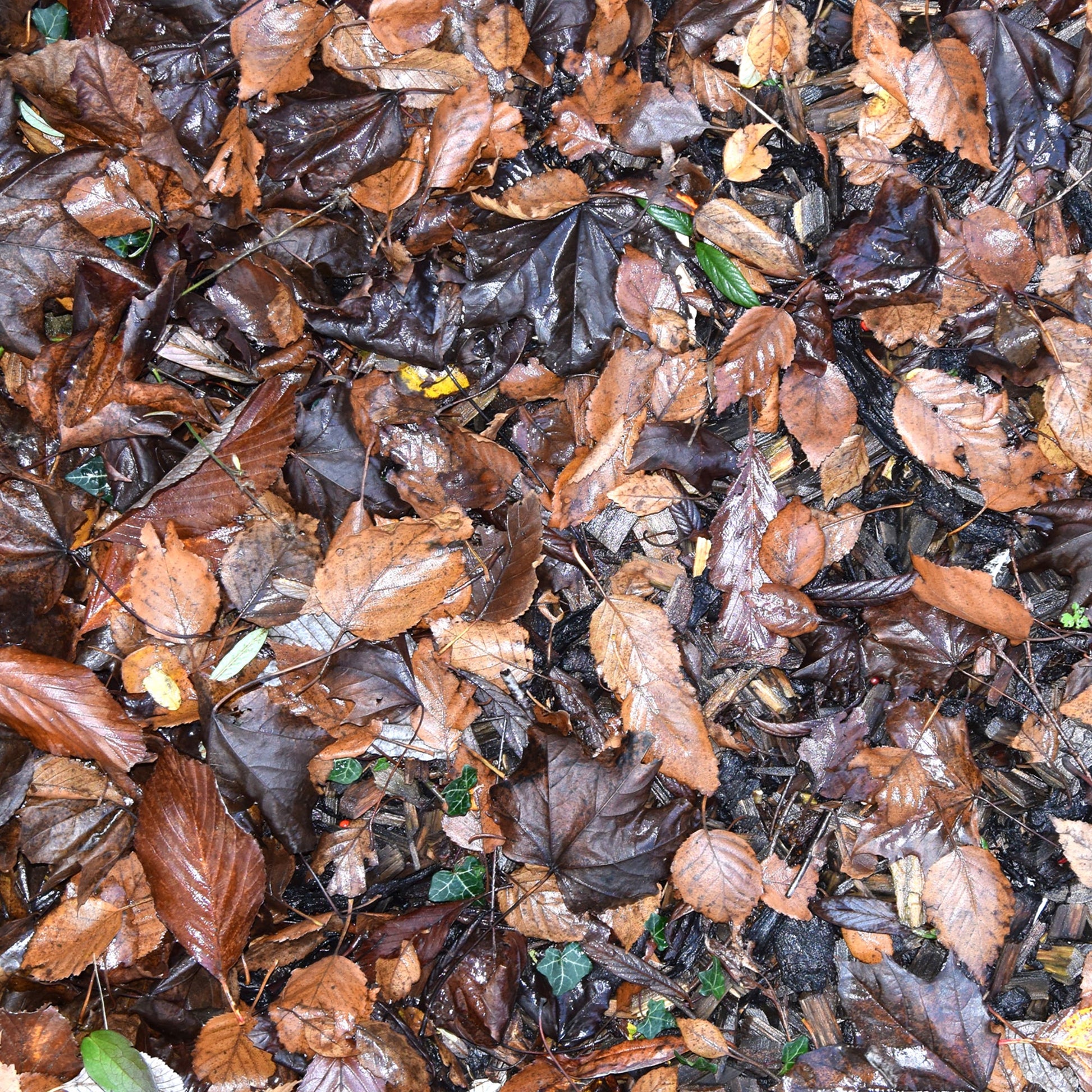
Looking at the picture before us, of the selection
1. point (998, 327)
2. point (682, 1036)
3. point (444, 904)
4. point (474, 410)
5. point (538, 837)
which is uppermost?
point (998, 327)

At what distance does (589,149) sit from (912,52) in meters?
0.99

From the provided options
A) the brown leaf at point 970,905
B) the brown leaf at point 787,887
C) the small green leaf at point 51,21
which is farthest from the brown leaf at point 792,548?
the small green leaf at point 51,21

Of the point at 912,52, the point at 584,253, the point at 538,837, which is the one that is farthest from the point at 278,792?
the point at 912,52

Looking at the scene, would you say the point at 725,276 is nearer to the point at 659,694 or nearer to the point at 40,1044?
the point at 659,694

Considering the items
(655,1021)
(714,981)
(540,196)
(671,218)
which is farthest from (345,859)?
(671,218)

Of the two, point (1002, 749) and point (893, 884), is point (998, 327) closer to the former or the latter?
point (1002, 749)

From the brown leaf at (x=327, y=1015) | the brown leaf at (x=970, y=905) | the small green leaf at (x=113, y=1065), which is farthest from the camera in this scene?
the brown leaf at (x=970, y=905)

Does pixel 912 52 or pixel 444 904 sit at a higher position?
pixel 912 52

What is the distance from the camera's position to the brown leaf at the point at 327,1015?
220 cm

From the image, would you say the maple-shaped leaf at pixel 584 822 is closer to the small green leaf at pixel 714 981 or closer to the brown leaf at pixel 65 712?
the small green leaf at pixel 714 981

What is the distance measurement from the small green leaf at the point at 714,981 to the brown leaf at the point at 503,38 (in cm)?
269

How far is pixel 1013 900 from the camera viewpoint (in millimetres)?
2344

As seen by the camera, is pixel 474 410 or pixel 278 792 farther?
pixel 474 410

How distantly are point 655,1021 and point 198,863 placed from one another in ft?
4.55
